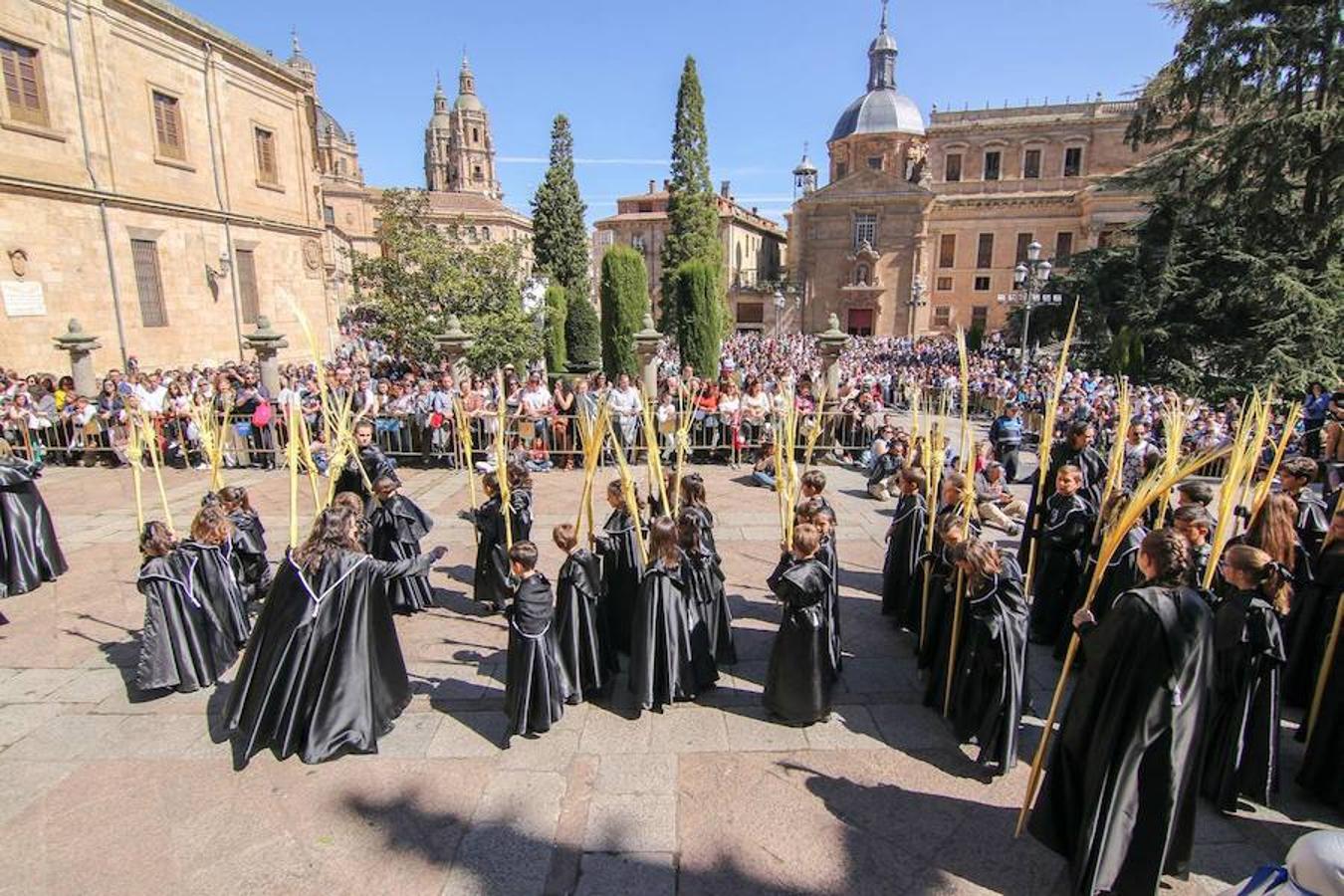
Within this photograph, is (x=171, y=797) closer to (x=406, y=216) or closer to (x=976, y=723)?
(x=976, y=723)

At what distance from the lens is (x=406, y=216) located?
17234 mm

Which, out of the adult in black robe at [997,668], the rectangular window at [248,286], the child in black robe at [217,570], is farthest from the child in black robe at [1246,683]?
the rectangular window at [248,286]

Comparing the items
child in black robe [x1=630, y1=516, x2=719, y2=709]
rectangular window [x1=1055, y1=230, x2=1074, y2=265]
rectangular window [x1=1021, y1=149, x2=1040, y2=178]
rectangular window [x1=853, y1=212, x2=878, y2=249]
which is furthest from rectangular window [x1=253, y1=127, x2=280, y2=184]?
rectangular window [x1=1021, y1=149, x2=1040, y2=178]

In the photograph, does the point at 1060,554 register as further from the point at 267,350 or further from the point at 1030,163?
the point at 1030,163

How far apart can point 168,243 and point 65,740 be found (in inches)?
765

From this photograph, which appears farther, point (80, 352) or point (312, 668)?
point (80, 352)

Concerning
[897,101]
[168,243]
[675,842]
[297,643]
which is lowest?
[675,842]

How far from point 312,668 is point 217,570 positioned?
195cm

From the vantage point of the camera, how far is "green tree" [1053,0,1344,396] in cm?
1956

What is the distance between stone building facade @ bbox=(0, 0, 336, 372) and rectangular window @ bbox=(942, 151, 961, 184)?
1770 inches

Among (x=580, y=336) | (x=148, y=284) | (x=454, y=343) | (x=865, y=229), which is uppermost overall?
A: (x=865, y=229)

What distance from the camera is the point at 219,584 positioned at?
611 cm

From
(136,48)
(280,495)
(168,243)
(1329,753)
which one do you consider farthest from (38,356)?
(1329,753)

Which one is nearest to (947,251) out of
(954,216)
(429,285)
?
(954,216)
